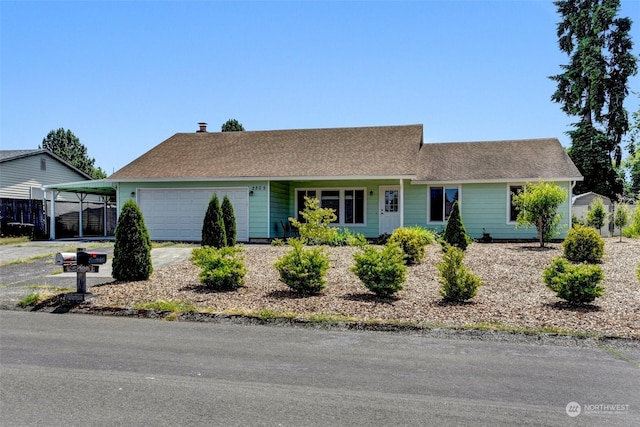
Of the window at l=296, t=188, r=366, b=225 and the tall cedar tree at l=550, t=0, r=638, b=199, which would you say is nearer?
the window at l=296, t=188, r=366, b=225

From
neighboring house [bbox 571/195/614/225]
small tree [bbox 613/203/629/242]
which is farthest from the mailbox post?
neighboring house [bbox 571/195/614/225]

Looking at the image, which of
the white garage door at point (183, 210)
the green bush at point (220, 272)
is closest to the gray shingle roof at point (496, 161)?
the white garage door at point (183, 210)

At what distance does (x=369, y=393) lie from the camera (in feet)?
15.2

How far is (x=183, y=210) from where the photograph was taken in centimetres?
2058

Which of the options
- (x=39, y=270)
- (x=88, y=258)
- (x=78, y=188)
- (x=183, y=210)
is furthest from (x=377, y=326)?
(x=78, y=188)

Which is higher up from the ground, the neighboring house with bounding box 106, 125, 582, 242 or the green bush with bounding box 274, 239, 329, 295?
the neighboring house with bounding box 106, 125, 582, 242

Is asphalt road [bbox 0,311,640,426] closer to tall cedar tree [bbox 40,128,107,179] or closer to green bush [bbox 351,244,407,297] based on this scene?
green bush [bbox 351,244,407,297]

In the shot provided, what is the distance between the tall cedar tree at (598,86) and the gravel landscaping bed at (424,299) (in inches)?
951

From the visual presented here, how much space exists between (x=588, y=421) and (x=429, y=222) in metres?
16.5

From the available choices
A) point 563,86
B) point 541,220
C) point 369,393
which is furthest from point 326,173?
point 563,86

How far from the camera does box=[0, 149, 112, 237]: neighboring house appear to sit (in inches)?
930

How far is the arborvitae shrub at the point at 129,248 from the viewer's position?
10.4 metres

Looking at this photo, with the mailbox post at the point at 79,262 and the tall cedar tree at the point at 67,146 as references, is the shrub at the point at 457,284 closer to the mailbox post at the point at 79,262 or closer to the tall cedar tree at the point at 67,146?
the mailbox post at the point at 79,262

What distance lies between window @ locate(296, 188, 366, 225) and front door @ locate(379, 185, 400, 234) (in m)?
0.79
